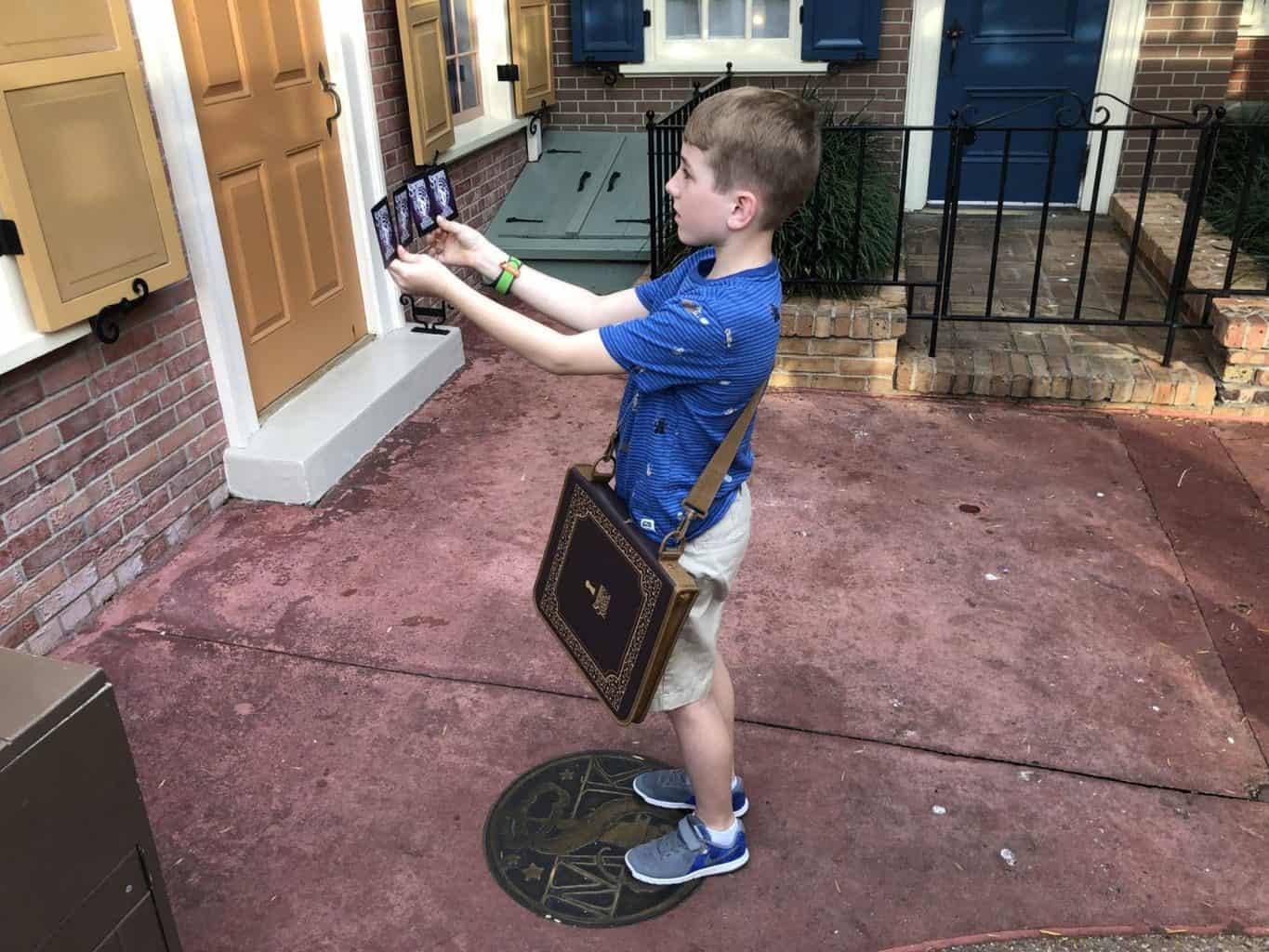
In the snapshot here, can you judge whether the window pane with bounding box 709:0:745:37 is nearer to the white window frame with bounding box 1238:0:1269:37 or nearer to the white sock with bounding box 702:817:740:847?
the white window frame with bounding box 1238:0:1269:37

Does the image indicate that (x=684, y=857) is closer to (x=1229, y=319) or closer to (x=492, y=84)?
(x=1229, y=319)

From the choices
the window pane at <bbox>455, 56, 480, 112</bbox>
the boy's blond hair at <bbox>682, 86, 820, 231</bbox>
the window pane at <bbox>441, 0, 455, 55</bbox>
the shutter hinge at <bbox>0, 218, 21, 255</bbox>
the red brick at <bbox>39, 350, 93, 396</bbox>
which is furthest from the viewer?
the window pane at <bbox>455, 56, 480, 112</bbox>

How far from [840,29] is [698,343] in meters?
5.51

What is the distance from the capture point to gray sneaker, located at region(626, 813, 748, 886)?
2.13 m

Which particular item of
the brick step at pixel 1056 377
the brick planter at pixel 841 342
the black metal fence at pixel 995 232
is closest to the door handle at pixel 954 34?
the black metal fence at pixel 995 232

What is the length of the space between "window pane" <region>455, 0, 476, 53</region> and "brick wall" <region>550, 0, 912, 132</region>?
0.99 metres

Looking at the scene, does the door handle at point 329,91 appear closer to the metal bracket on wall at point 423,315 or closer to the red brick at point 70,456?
the metal bracket on wall at point 423,315

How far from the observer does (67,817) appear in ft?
3.86

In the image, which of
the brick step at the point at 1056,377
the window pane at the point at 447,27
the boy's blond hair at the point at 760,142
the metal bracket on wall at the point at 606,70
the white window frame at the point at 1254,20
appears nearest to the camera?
the boy's blond hair at the point at 760,142

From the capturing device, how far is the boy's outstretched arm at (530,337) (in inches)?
69.6

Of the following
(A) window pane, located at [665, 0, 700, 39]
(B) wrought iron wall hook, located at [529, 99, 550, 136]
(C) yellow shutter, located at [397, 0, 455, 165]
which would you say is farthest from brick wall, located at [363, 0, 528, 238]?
(A) window pane, located at [665, 0, 700, 39]

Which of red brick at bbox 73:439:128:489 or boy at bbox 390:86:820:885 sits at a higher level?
boy at bbox 390:86:820:885

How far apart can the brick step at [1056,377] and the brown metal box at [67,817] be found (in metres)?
3.89

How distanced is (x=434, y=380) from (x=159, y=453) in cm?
151
